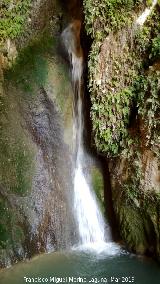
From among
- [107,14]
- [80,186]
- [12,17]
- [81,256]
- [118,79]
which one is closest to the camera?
[107,14]

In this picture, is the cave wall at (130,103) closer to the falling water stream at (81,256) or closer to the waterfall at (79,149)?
the falling water stream at (81,256)

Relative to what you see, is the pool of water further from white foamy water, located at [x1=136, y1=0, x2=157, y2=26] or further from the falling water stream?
white foamy water, located at [x1=136, y1=0, x2=157, y2=26]

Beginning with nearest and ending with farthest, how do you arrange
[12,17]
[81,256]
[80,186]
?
[81,256], [12,17], [80,186]

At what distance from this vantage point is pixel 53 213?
6.69m

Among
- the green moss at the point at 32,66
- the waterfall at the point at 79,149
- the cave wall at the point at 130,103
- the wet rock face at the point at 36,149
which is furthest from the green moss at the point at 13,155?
the cave wall at the point at 130,103

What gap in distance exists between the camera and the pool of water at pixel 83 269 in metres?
5.75

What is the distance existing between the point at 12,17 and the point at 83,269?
448 cm

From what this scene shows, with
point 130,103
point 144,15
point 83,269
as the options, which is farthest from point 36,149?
point 144,15

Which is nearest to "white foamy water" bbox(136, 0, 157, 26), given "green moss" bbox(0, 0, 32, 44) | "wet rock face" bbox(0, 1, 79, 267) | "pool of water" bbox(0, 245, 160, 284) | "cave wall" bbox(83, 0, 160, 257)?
"cave wall" bbox(83, 0, 160, 257)

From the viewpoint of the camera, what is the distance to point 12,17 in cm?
668

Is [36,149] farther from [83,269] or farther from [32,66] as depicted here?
[83,269]

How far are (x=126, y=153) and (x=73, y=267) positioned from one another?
6.73 ft

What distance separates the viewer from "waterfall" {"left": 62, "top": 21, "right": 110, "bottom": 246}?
6984 mm

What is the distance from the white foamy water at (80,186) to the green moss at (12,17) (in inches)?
34.4
